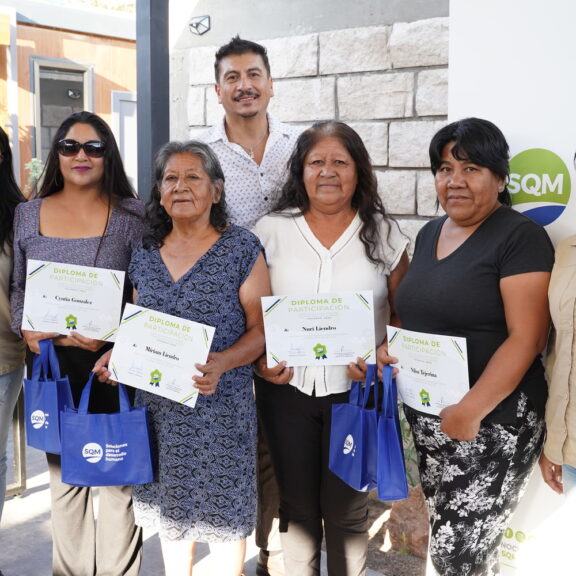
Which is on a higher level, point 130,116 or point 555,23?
point 130,116

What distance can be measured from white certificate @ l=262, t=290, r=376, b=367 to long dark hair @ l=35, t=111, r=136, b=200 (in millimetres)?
988

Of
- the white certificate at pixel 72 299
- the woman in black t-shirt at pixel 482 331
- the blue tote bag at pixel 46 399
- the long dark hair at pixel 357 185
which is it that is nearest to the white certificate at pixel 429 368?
the woman in black t-shirt at pixel 482 331

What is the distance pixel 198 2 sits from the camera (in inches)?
218

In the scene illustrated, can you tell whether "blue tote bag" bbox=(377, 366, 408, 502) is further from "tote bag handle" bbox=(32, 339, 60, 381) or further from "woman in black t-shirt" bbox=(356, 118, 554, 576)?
"tote bag handle" bbox=(32, 339, 60, 381)

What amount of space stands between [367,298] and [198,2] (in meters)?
3.74

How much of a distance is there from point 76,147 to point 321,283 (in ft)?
4.06

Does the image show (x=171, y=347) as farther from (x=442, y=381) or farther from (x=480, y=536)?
(x=480, y=536)

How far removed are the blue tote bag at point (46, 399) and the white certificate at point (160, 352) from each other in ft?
1.04

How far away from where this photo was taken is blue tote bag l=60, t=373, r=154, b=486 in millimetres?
2771

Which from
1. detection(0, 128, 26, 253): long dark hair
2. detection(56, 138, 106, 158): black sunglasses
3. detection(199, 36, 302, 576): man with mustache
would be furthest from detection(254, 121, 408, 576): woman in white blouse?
detection(0, 128, 26, 253): long dark hair

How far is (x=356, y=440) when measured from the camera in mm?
2707

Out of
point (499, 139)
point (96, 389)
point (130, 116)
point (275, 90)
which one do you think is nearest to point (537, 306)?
point (499, 139)

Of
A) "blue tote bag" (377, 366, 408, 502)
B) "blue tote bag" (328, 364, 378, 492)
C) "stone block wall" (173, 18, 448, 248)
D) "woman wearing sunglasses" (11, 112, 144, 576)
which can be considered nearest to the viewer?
"blue tote bag" (377, 366, 408, 502)

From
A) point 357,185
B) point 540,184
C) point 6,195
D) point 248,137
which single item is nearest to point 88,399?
point 6,195
